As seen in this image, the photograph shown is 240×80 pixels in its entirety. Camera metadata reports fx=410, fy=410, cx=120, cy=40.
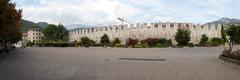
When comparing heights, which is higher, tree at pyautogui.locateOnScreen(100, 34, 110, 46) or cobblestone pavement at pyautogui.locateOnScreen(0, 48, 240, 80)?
tree at pyautogui.locateOnScreen(100, 34, 110, 46)

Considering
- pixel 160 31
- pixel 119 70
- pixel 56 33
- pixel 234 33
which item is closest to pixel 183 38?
pixel 160 31

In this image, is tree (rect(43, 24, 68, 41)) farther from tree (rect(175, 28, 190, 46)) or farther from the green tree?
the green tree

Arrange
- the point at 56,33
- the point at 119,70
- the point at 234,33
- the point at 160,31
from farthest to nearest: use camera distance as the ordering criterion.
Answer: the point at 56,33 → the point at 160,31 → the point at 234,33 → the point at 119,70

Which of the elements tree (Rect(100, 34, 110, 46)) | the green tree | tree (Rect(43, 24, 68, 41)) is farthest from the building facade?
the green tree

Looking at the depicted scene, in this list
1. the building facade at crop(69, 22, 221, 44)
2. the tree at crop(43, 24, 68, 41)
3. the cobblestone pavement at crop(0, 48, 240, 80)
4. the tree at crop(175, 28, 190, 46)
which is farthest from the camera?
the tree at crop(43, 24, 68, 41)

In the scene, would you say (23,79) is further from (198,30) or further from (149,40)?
(198,30)

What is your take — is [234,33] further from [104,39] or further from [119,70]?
[104,39]

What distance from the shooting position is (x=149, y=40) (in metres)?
120

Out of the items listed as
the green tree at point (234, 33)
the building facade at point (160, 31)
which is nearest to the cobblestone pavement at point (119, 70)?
the green tree at point (234, 33)

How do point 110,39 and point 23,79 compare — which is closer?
point 23,79

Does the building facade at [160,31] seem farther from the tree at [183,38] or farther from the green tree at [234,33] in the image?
the green tree at [234,33]

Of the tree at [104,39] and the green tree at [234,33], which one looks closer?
the green tree at [234,33]

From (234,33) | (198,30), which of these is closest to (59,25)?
(198,30)

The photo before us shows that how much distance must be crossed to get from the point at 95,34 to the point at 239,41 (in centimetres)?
12551
